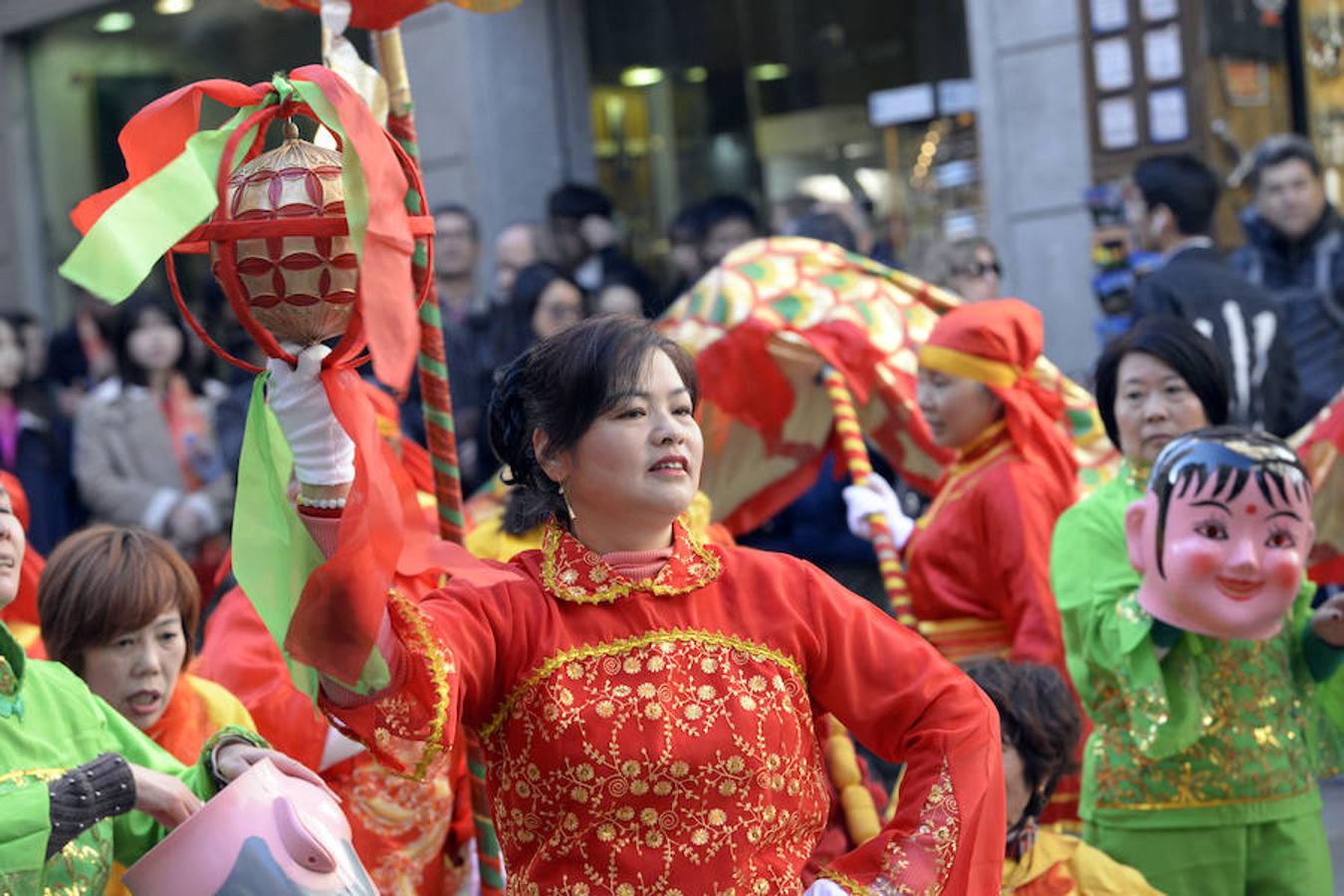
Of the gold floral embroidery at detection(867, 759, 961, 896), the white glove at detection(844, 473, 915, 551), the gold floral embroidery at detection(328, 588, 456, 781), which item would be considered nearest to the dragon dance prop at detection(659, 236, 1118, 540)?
the white glove at detection(844, 473, 915, 551)

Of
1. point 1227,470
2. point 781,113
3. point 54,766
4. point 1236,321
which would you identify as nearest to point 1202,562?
point 1227,470

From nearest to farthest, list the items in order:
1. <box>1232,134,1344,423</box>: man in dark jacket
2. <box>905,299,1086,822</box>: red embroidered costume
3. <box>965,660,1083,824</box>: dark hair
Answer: <box>965,660,1083,824</box>: dark hair
<box>905,299,1086,822</box>: red embroidered costume
<box>1232,134,1344,423</box>: man in dark jacket

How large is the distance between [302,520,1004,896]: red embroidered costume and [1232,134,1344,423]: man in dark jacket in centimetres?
446

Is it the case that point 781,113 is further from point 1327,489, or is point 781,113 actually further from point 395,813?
point 395,813

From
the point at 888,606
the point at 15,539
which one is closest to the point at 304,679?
the point at 15,539

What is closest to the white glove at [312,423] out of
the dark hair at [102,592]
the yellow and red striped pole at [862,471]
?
the dark hair at [102,592]

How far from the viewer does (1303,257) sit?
7438 millimetres

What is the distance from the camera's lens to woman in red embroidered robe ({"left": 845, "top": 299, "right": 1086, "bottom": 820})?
521 centimetres

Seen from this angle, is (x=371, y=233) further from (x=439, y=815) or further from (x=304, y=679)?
(x=439, y=815)

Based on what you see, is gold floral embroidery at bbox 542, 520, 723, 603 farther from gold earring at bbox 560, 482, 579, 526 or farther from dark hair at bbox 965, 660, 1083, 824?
dark hair at bbox 965, 660, 1083, 824

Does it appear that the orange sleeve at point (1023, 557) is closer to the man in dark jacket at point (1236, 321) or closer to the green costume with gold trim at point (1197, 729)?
the green costume with gold trim at point (1197, 729)

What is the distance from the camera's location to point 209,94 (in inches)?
105

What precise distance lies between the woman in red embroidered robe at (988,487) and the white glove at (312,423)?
2871mm

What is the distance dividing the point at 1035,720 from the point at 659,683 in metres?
1.56
